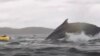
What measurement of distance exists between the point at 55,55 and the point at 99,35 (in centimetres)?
2773

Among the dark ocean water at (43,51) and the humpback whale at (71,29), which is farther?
the humpback whale at (71,29)

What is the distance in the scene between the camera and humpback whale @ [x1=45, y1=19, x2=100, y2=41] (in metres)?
46.2

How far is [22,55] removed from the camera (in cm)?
2284

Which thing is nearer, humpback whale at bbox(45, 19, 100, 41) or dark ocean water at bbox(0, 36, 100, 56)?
dark ocean water at bbox(0, 36, 100, 56)

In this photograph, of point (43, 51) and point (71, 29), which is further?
point (71, 29)

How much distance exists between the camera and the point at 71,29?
4850cm

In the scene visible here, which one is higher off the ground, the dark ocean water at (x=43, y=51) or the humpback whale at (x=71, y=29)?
the humpback whale at (x=71, y=29)

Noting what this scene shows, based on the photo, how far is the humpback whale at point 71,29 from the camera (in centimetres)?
4622

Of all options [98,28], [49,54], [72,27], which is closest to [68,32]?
[72,27]

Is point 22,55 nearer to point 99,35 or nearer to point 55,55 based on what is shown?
point 55,55

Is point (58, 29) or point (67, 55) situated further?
point (58, 29)

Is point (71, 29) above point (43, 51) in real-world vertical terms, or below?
above

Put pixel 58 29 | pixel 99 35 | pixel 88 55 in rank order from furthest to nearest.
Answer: pixel 99 35 → pixel 58 29 → pixel 88 55

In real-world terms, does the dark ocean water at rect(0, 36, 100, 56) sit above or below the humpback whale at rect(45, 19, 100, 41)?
below
